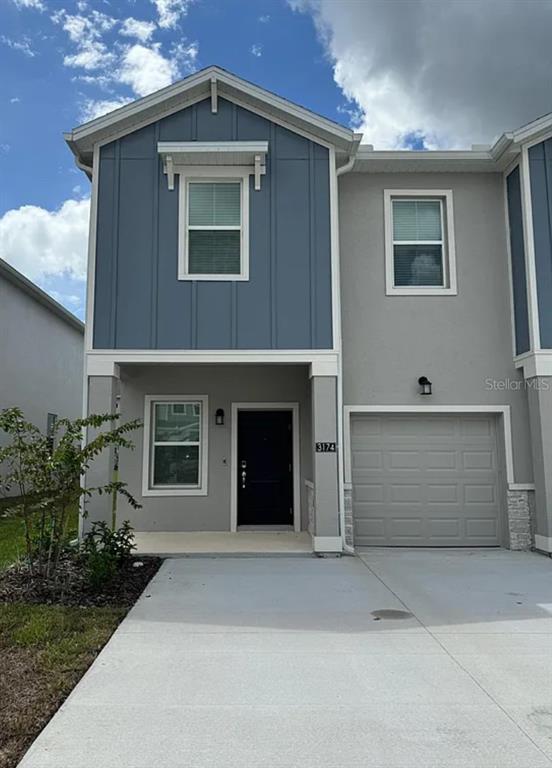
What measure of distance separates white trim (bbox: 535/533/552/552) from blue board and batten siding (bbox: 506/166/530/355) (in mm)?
2832

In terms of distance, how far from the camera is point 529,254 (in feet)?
29.8

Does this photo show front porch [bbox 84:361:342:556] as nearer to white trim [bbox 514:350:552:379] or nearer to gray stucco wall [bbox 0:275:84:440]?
white trim [bbox 514:350:552:379]

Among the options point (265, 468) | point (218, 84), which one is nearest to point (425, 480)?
point (265, 468)

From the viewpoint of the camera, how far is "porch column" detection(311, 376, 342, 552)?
27.6ft

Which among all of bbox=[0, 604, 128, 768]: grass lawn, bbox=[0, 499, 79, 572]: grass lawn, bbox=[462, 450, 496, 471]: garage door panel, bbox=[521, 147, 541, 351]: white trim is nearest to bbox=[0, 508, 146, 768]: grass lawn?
bbox=[0, 604, 128, 768]: grass lawn

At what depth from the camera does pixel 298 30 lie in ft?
38.0

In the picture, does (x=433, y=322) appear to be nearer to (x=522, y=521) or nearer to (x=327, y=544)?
(x=522, y=521)

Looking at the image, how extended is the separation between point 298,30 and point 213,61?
3.46 meters

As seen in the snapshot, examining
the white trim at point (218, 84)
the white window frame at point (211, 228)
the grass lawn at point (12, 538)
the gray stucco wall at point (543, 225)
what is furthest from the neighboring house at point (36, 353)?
the gray stucco wall at point (543, 225)

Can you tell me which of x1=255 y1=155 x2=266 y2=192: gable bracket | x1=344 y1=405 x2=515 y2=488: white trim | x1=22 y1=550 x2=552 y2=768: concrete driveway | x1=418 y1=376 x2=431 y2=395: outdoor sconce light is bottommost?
x1=22 y1=550 x2=552 y2=768: concrete driveway

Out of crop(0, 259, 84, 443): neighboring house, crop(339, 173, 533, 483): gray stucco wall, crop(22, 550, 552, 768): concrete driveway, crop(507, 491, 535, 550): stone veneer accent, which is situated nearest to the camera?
crop(22, 550, 552, 768): concrete driveway

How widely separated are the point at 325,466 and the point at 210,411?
2692 millimetres

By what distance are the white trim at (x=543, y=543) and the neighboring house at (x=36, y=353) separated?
12.2 meters

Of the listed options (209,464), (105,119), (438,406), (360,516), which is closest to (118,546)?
(209,464)
